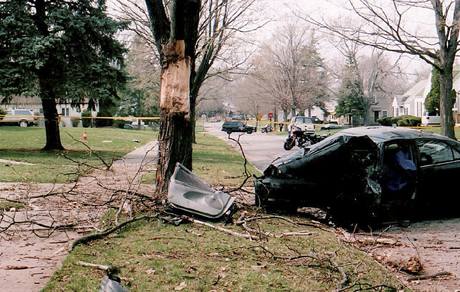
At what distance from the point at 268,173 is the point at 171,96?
2.06 metres

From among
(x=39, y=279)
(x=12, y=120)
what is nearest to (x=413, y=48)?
(x=39, y=279)

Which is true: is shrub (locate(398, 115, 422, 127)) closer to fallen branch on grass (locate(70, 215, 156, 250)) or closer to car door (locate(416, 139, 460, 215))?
car door (locate(416, 139, 460, 215))

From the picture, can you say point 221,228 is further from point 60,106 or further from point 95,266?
point 60,106

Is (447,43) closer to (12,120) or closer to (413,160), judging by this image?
(413,160)

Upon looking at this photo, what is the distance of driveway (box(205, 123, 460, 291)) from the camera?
5787 mm

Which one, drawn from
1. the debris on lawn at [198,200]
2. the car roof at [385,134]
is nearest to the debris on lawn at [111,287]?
the debris on lawn at [198,200]

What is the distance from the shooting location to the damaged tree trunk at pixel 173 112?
8.80 metres

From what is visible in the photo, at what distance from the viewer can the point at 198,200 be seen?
7590 mm

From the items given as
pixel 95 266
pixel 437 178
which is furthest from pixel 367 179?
pixel 95 266

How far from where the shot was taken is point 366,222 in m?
8.36

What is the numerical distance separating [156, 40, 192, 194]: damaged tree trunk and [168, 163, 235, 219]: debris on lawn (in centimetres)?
104

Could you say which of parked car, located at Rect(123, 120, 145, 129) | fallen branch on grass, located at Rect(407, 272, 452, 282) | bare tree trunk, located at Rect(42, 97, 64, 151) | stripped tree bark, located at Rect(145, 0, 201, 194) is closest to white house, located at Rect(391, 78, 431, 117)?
parked car, located at Rect(123, 120, 145, 129)

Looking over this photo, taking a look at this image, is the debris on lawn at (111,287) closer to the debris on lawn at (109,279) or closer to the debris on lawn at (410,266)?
the debris on lawn at (109,279)

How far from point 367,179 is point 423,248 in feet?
4.78
